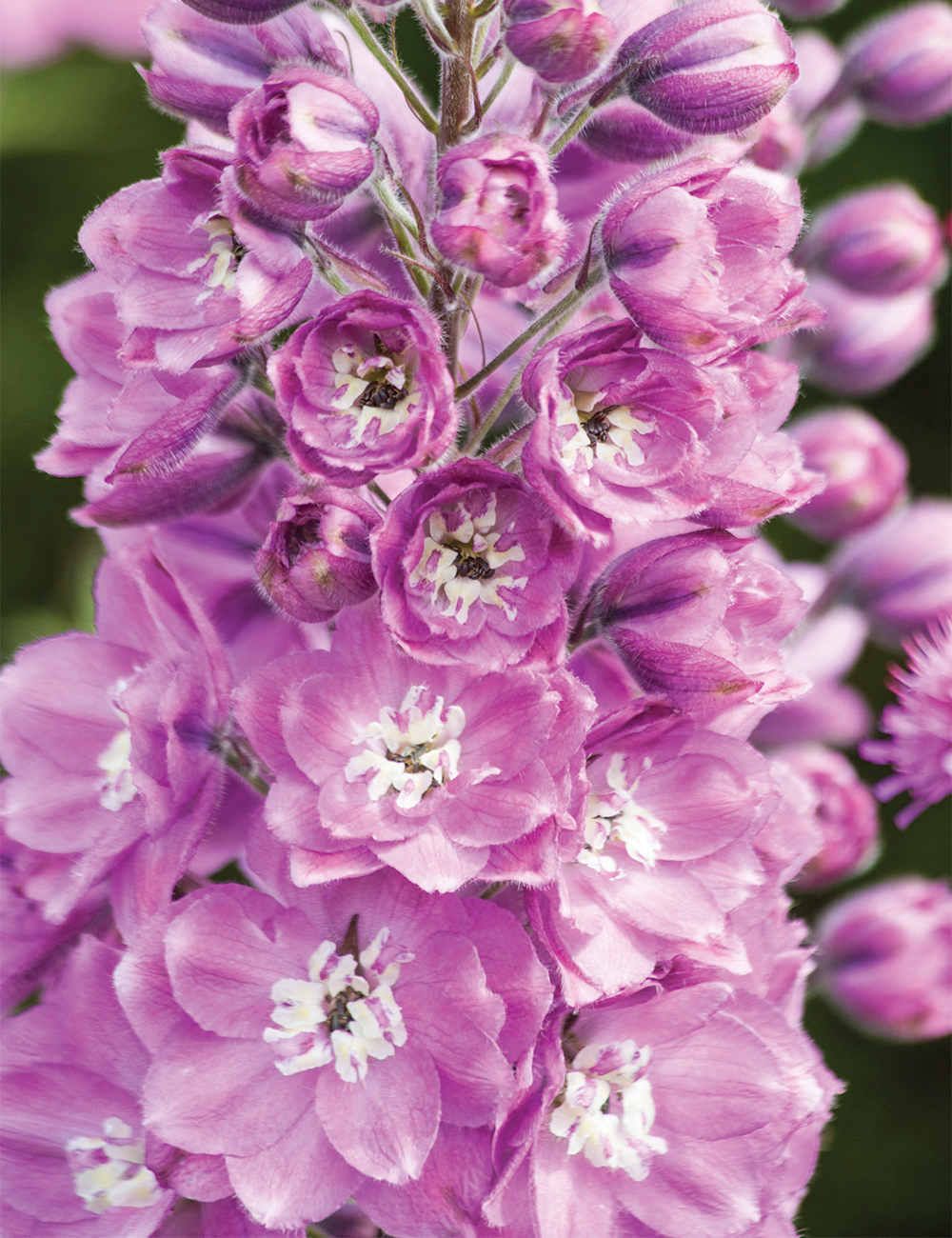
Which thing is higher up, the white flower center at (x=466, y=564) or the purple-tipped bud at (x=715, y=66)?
the purple-tipped bud at (x=715, y=66)

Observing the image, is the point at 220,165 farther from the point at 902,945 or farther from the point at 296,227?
the point at 902,945

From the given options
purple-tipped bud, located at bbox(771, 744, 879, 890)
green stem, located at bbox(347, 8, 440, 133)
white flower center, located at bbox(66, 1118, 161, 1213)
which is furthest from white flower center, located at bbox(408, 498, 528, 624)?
purple-tipped bud, located at bbox(771, 744, 879, 890)

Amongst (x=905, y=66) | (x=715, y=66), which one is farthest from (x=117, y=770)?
(x=905, y=66)

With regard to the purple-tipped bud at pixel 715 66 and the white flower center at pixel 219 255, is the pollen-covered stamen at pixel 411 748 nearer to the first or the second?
the white flower center at pixel 219 255

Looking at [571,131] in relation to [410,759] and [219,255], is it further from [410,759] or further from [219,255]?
[410,759]

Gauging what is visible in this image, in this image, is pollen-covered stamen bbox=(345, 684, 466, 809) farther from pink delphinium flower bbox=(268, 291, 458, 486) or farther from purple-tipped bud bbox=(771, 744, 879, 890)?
purple-tipped bud bbox=(771, 744, 879, 890)

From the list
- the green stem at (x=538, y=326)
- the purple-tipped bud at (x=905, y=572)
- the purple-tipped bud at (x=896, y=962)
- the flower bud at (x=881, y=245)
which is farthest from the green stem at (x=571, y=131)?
the purple-tipped bud at (x=896, y=962)
